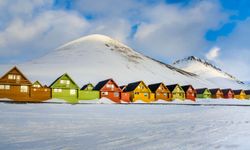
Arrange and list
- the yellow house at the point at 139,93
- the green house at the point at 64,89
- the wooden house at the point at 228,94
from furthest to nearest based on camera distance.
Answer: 1. the wooden house at the point at 228,94
2. the yellow house at the point at 139,93
3. the green house at the point at 64,89

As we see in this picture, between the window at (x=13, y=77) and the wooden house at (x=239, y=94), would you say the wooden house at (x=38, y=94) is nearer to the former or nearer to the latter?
the window at (x=13, y=77)

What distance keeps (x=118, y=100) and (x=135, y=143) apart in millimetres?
62311

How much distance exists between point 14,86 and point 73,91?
1361 cm

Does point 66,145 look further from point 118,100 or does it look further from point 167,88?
point 167,88

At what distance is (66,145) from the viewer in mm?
11938

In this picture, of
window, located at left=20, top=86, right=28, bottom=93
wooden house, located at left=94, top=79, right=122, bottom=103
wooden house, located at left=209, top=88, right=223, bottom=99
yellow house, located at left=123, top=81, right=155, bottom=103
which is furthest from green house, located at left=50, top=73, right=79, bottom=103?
wooden house, located at left=209, top=88, right=223, bottom=99

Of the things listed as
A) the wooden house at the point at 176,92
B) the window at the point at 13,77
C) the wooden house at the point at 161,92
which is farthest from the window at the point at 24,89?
the wooden house at the point at 176,92

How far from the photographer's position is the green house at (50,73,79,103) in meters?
64.2

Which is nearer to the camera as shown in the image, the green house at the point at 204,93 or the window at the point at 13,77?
the window at the point at 13,77

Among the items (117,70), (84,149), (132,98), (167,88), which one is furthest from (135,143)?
(117,70)

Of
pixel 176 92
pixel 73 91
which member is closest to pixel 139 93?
pixel 176 92

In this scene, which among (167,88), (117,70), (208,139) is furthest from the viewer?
(117,70)

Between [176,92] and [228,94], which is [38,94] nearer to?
[176,92]

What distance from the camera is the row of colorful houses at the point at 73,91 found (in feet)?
192
